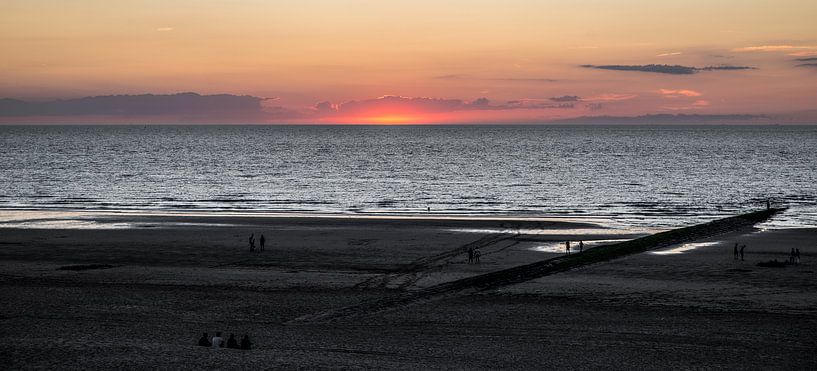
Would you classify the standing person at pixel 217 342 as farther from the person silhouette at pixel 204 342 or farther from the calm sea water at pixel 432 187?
the calm sea water at pixel 432 187

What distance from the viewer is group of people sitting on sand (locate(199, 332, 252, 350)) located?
27938 millimetres

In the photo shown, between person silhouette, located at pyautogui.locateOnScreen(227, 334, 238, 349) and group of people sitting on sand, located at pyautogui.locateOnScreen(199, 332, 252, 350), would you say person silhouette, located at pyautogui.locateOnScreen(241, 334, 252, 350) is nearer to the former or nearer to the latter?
group of people sitting on sand, located at pyautogui.locateOnScreen(199, 332, 252, 350)

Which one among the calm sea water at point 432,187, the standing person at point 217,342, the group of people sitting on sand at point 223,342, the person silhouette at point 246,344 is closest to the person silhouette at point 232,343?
the group of people sitting on sand at point 223,342

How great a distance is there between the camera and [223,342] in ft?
93.0

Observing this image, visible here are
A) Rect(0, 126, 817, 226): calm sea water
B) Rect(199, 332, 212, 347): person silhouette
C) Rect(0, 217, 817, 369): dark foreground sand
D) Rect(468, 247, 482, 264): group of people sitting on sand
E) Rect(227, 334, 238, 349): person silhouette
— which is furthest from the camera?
Rect(0, 126, 817, 226): calm sea water

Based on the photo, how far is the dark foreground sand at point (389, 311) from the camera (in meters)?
27.3

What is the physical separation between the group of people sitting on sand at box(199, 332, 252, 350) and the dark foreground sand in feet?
2.22

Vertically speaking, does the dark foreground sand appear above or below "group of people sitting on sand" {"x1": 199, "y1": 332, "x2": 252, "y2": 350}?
below

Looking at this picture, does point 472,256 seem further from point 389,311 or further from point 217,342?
point 217,342

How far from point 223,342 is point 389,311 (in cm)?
818

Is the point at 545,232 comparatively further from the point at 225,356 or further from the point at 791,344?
the point at 225,356

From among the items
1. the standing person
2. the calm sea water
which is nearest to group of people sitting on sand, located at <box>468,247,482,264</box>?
the standing person

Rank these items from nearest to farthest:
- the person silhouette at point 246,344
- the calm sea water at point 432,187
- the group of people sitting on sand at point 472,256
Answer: the person silhouette at point 246,344 < the group of people sitting on sand at point 472,256 < the calm sea water at point 432,187

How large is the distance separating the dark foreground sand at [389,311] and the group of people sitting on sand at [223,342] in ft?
2.22
